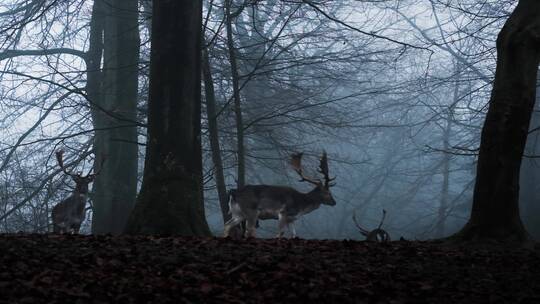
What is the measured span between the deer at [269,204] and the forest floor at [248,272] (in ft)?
16.6

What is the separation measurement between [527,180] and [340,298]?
2441 cm

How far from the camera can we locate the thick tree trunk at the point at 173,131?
919 cm

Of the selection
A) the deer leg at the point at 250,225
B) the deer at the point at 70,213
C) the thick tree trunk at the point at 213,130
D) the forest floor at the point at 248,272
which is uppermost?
the thick tree trunk at the point at 213,130

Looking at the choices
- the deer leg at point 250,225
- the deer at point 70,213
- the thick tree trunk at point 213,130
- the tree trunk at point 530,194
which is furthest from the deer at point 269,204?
the tree trunk at point 530,194

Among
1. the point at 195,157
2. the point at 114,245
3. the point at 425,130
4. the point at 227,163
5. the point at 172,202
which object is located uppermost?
the point at 425,130

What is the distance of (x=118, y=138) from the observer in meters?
16.7

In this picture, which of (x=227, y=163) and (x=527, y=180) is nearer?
(x=227, y=163)

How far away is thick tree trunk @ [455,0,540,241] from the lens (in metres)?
8.57

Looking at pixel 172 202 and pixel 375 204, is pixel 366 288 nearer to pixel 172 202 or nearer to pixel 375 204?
pixel 172 202

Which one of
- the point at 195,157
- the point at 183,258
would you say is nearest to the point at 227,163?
the point at 195,157

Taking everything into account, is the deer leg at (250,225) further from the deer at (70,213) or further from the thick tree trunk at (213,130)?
the deer at (70,213)

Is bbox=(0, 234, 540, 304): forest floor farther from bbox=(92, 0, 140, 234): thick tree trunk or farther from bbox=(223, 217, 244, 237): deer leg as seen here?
bbox=(92, 0, 140, 234): thick tree trunk

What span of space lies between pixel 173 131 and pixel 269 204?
4.37m

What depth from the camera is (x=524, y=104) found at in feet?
28.3
